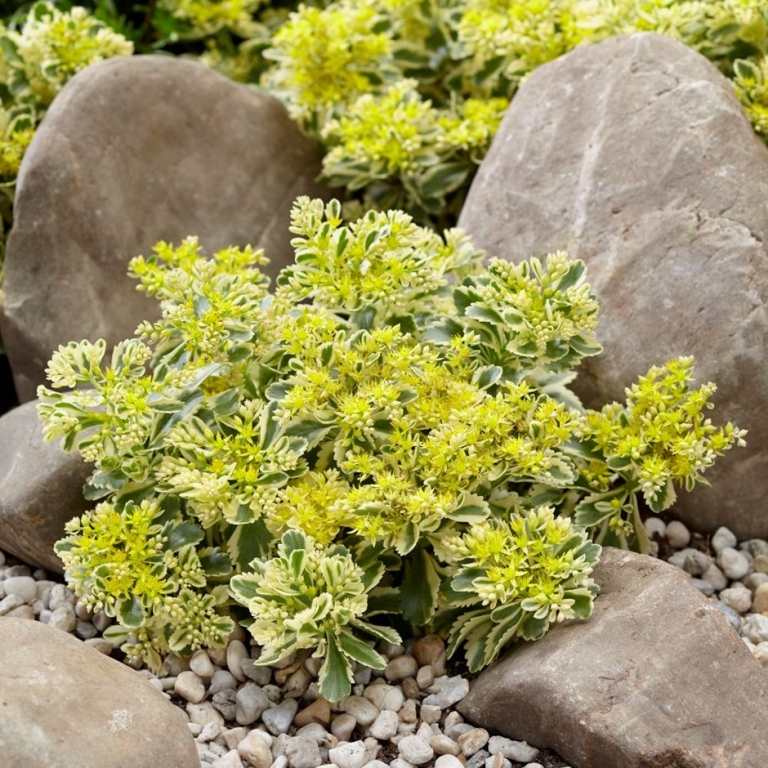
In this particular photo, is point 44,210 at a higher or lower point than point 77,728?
higher

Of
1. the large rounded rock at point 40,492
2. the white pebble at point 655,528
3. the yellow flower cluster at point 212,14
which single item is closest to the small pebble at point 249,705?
the large rounded rock at point 40,492

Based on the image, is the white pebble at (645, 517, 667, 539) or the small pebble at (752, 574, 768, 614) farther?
the white pebble at (645, 517, 667, 539)

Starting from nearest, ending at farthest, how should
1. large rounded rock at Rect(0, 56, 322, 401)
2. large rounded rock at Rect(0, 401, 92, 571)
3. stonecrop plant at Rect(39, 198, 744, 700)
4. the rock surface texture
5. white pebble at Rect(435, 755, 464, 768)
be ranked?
the rock surface texture < white pebble at Rect(435, 755, 464, 768) < stonecrop plant at Rect(39, 198, 744, 700) < large rounded rock at Rect(0, 401, 92, 571) < large rounded rock at Rect(0, 56, 322, 401)

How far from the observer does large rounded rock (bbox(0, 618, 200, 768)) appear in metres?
2.23

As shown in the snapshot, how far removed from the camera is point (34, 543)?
3.07 m

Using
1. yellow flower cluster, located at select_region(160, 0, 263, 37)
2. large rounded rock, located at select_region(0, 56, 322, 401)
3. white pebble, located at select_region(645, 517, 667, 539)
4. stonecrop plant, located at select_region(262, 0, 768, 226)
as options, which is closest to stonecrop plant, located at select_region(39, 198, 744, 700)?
white pebble, located at select_region(645, 517, 667, 539)

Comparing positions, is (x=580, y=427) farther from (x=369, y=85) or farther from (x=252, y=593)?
(x=369, y=85)

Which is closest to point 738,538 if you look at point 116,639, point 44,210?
point 116,639

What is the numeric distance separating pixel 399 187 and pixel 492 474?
67.0 inches

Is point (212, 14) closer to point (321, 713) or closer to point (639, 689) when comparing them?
point (321, 713)

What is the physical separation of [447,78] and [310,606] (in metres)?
2.44

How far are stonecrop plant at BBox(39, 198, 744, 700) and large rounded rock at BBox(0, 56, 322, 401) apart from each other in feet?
2.40

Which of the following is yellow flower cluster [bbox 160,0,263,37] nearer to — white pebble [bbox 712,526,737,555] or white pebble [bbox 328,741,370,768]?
white pebble [bbox 712,526,737,555]

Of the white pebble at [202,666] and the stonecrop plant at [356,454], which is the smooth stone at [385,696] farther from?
the white pebble at [202,666]
